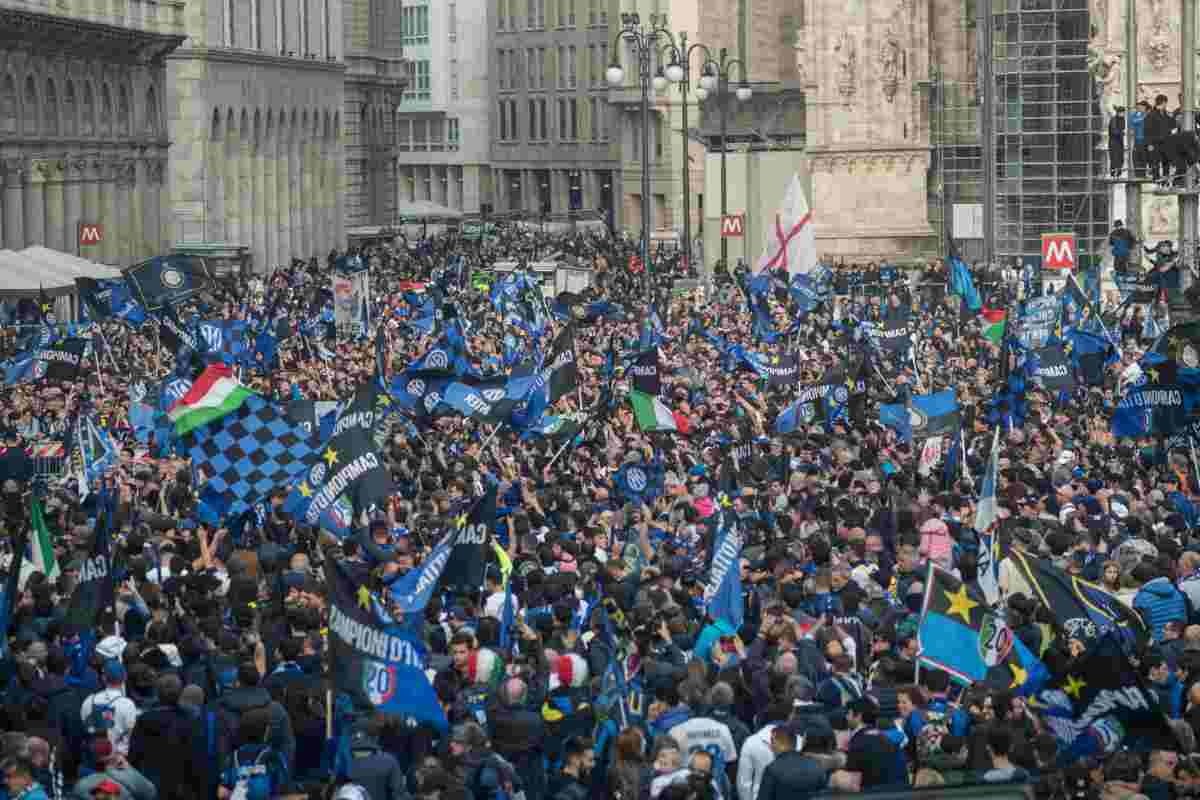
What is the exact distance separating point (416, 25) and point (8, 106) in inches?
3404

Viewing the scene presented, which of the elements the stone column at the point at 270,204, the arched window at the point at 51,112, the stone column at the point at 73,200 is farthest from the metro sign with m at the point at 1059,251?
the stone column at the point at 270,204

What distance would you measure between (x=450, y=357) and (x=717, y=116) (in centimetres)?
5835

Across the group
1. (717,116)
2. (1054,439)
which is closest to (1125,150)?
(1054,439)

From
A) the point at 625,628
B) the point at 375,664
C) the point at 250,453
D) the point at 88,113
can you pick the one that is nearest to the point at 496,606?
the point at 625,628

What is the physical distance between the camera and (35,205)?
203 feet

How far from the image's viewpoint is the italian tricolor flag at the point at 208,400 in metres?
22.4

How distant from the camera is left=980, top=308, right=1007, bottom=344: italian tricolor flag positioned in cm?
3619

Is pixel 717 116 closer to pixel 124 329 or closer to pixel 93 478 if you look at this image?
pixel 124 329

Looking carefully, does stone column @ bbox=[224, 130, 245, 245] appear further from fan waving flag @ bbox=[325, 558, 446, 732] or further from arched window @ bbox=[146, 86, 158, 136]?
fan waving flag @ bbox=[325, 558, 446, 732]

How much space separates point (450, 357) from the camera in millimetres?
28703

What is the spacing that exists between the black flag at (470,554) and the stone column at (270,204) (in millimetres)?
67510

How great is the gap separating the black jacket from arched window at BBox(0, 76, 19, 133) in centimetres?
4792

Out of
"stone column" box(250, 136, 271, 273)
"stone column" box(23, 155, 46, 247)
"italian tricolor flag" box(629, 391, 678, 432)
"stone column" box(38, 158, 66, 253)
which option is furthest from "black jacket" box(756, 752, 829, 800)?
"stone column" box(250, 136, 271, 273)

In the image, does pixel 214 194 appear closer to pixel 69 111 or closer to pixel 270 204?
pixel 270 204
